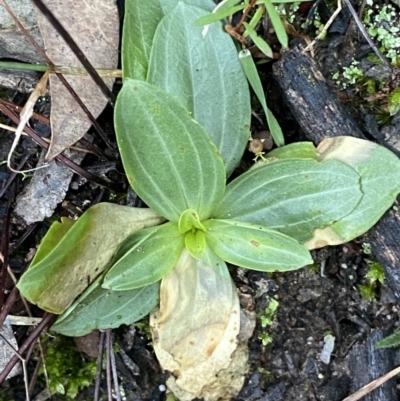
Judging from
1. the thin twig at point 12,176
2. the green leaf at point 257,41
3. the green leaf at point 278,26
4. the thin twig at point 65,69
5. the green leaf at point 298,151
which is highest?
the green leaf at point 278,26

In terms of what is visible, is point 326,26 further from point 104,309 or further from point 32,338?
point 32,338

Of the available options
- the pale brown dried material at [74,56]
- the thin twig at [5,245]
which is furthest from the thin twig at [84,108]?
the thin twig at [5,245]

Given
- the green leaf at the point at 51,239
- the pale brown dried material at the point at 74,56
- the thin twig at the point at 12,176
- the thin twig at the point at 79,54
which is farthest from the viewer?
the thin twig at the point at 12,176

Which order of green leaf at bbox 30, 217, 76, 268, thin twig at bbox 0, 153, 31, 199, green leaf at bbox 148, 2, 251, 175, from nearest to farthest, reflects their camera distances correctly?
1. green leaf at bbox 30, 217, 76, 268
2. green leaf at bbox 148, 2, 251, 175
3. thin twig at bbox 0, 153, 31, 199

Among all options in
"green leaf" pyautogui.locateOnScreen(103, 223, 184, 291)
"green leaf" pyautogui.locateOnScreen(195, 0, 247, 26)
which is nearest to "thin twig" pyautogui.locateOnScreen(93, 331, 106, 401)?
"green leaf" pyautogui.locateOnScreen(103, 223, 184, 291)

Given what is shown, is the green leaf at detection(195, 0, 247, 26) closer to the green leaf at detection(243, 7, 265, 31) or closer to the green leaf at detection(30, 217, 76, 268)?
the green leaf at detection(243, 7, 265, 31)

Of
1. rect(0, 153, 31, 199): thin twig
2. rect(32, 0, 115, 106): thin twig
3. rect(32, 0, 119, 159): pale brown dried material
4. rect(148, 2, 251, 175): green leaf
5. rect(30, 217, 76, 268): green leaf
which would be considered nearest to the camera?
rect(32, 0, 115, 106): thin twig

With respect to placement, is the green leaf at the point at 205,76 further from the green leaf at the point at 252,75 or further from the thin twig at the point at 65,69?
the thin twig at the point at 65,69

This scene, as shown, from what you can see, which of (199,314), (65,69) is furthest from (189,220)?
(65,69)
